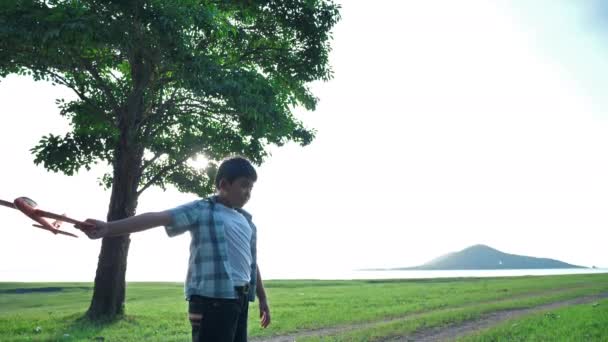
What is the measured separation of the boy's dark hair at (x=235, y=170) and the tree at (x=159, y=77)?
10.1 meters

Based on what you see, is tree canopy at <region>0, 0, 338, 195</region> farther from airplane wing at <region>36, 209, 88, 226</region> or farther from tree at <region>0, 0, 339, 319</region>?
airplane wing at <region>36, 209, 88, 226</region>

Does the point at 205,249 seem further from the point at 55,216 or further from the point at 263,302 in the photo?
the point at 263,302

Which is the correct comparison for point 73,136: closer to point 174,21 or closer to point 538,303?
point 174,21

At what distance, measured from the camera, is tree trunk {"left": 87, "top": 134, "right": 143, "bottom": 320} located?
16.7 meters

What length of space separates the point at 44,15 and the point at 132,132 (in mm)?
4800

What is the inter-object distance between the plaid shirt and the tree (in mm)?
10392

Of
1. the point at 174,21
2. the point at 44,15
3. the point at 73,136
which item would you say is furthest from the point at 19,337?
the point at 174,21

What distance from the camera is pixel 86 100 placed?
17.0 m

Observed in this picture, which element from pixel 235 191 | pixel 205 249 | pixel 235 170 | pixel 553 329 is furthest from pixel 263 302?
pixel 553 329

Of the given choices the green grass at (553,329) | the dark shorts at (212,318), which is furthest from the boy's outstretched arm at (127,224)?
the green grass at (553,329)

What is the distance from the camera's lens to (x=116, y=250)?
1688cm

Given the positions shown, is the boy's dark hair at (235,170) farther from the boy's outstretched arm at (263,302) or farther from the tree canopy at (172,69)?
the tree canopy at (172,69)

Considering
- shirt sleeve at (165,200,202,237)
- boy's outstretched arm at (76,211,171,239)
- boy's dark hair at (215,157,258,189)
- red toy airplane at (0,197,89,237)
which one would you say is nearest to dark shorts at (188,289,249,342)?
shirt sleeve at (165,200,202,237)

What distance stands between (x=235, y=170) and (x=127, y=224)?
3.45 ft
